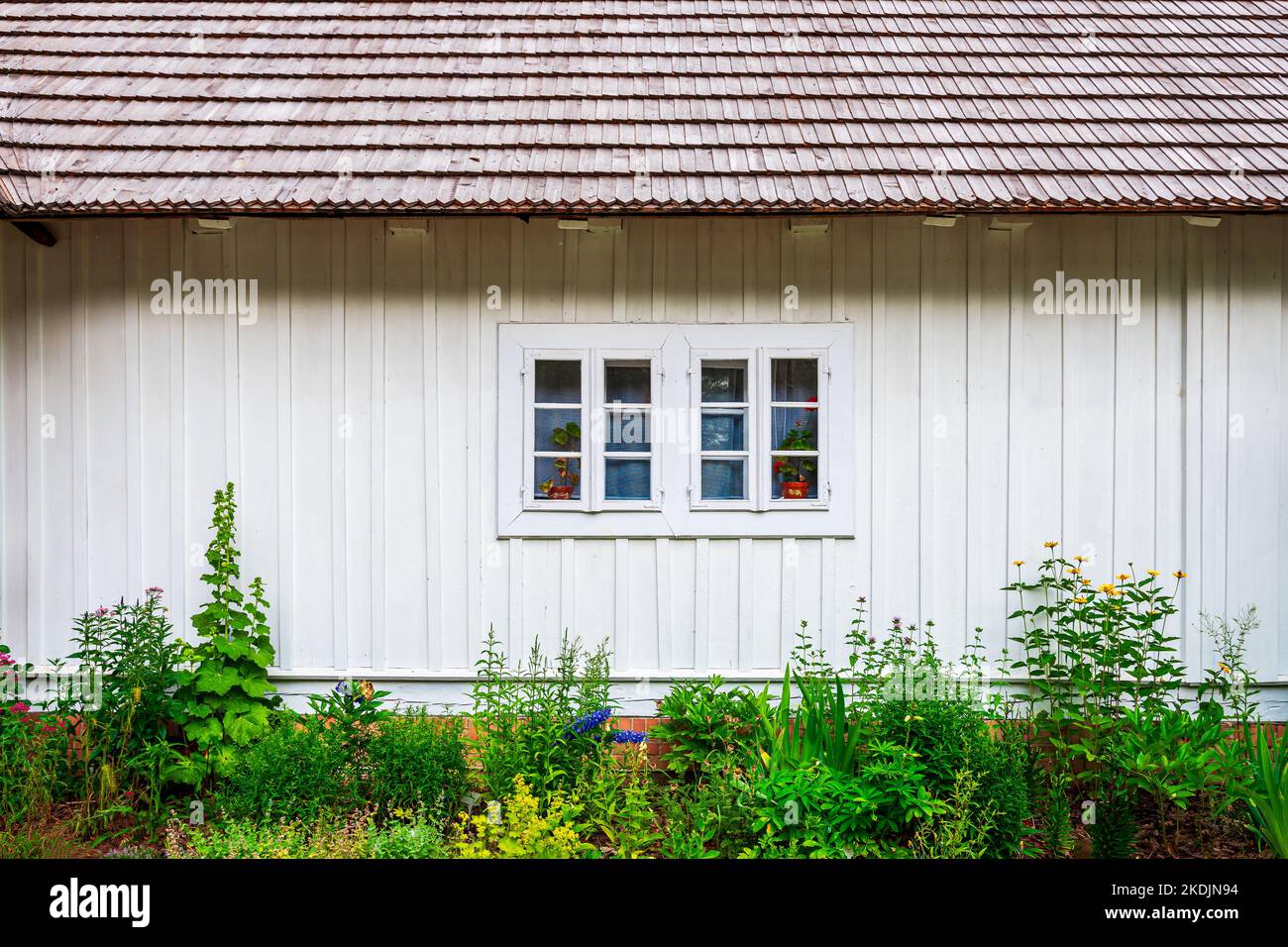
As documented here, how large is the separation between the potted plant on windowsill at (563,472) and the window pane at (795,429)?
1316 mm

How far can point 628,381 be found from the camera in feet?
18.9

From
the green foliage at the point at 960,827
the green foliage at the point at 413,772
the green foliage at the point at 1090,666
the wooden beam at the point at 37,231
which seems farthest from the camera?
the wooden beam at the point at 37,231

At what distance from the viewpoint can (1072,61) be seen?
20.6 feet

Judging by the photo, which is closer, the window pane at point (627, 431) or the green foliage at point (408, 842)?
the green foliage at point (408, 842)

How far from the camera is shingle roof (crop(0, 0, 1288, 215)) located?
5.33 m

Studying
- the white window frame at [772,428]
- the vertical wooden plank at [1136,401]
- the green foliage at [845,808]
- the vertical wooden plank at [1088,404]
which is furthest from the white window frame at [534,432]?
the vertical wooden plank at [1136,401]

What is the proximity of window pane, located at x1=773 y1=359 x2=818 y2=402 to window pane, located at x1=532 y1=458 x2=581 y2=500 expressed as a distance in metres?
1.42

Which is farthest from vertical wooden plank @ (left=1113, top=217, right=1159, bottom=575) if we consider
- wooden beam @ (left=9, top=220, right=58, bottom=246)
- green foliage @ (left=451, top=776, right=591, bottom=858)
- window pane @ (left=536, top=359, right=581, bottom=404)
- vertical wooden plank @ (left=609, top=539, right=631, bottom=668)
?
wooden beam @ (left=9, top=220, right=58, bottom=246)

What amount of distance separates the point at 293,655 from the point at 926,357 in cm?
460

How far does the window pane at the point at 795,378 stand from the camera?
577 centimetres

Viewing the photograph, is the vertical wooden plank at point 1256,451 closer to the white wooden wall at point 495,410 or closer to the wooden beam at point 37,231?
the white wooden wall at point 495,410

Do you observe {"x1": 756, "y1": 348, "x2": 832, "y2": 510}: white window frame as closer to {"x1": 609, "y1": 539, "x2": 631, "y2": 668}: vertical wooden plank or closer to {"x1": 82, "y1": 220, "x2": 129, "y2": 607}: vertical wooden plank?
{"x1": 609, "y1": 539, "x2": 631, "y2": 668}: vertical wooden plank

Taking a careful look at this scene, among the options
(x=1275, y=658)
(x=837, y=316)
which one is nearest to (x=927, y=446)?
(x=837, y=316)

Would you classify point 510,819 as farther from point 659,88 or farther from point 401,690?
point 659,88
